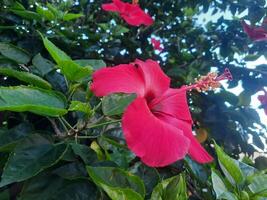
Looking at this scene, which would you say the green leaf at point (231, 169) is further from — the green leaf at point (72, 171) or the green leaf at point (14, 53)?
the green leaf at point (14, 53)

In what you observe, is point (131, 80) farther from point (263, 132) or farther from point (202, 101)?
point (263, 132)

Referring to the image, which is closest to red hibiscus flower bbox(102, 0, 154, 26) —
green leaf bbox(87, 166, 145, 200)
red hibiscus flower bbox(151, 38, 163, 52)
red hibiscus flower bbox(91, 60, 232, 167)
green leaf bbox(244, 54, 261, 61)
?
red hibiscus flower bbox(151, 38, 163, 52)

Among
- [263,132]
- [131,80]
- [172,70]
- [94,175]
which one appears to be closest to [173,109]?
[131,80]

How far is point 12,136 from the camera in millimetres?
816

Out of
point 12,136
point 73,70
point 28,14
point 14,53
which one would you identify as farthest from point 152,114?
point 28,14

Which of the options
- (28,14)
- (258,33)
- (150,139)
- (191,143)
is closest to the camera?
(150,139)

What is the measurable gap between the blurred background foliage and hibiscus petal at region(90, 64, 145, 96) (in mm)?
36

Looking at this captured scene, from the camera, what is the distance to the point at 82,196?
72 centimetres

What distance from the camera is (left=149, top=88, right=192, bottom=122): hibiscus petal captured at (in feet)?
2.61

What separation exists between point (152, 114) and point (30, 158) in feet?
0.81

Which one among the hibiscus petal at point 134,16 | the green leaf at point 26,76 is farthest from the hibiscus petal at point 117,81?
the hibiscus petal at point 134,16

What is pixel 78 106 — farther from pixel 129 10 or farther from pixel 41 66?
pixel 129 10

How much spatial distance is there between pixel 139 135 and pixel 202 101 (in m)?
1.02

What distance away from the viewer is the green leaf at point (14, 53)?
95 centimetres
